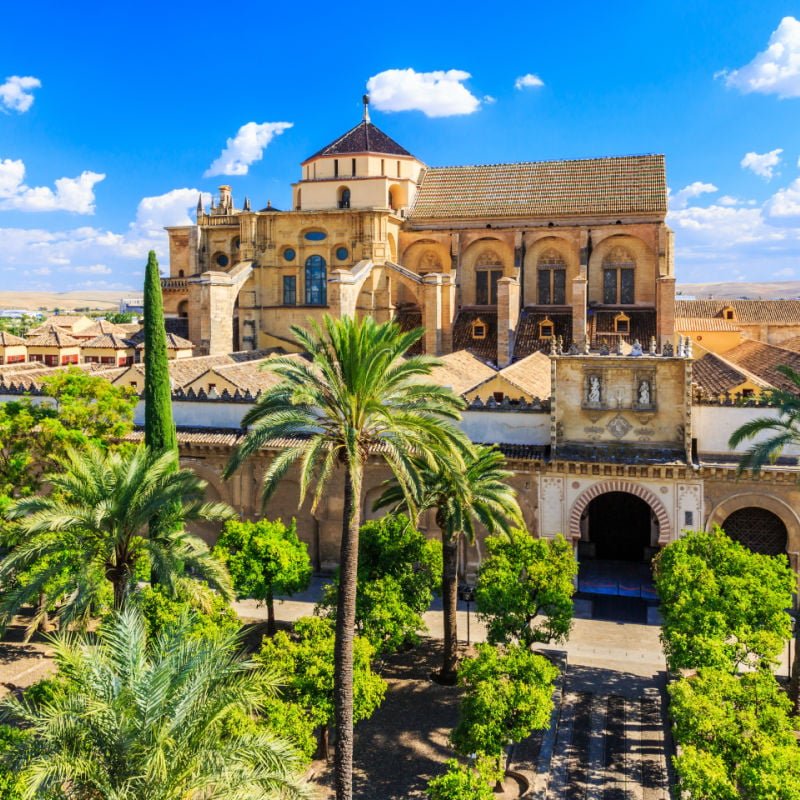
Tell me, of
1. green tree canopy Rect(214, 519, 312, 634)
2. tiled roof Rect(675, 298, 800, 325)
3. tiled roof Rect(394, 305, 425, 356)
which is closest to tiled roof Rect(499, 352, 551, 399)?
tiled roof Rect(394, 305, 425, 356)

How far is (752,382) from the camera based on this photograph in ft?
92.6

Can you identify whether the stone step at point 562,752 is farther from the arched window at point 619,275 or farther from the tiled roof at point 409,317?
the arched window at point 619,275

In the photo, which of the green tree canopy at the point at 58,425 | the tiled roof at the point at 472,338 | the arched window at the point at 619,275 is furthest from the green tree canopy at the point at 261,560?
the arched window at the point at 619,275

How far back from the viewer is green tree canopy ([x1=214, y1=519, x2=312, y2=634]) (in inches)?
801

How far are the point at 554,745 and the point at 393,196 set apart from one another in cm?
3162

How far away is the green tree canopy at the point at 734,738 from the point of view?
455 inches

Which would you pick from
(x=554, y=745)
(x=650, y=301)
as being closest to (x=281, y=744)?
(x=554, y=745)

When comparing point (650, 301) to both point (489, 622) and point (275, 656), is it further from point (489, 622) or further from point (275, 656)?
point (275, 656)

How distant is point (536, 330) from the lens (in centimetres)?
3769

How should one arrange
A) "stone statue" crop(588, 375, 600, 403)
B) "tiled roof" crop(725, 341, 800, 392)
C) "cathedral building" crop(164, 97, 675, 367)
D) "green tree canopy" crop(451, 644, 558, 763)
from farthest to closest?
"cathedral building" crop(164, 97, 675, 367), "tiled roof" crop(725, 341, 800, 392), "stone statue" crop(588, 375, 600, 403), "green tree canopy" crop(451, 644, 558, 763)

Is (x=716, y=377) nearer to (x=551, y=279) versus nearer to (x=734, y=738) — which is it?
(x=551, y=279)

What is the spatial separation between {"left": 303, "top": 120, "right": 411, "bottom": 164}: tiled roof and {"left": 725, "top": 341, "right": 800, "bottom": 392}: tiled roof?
20.5m

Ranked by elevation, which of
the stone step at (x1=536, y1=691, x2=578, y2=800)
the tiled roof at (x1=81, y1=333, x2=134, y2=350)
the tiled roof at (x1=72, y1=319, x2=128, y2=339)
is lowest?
the stone step at (x1=536, y1=691, x2=578, y2=800)

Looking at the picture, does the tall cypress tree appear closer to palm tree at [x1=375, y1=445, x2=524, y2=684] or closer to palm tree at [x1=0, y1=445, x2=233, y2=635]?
palm tree at [x1=0, y1=445, x2=233, y2=635]
